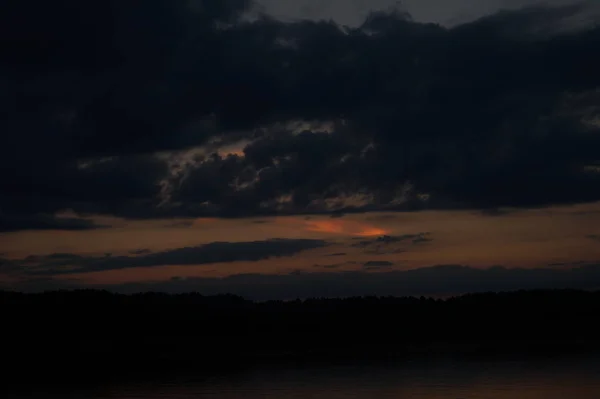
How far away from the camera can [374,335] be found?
327ft

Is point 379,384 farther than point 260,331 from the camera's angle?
No

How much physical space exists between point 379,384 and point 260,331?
52.8 metres

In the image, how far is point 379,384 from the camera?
45406mm

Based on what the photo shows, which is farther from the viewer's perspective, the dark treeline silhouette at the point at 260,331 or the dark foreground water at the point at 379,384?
the dark treeline silhouette at the point at 260,331

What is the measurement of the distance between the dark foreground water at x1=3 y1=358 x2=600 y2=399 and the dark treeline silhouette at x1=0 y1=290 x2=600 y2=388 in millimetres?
9971

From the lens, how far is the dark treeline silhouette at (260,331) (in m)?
71.8

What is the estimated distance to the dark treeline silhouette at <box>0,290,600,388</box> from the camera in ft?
235

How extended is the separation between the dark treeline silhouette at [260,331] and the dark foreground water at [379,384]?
9971 mm

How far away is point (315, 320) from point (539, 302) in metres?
31.4

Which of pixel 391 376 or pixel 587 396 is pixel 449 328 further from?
pixel 587 396

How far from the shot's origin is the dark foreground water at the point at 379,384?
134ft

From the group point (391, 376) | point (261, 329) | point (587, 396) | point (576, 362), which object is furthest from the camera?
point (261, 329)

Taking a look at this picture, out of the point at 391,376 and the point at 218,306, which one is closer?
the point at 391,376

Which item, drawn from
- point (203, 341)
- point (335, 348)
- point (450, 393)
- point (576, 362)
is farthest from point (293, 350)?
point (450, 393)
